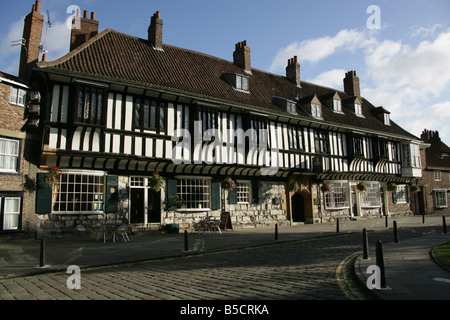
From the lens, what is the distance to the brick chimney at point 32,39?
1596cm

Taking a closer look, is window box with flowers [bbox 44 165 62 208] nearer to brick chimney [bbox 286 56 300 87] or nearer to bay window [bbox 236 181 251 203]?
bay window [bbox 236 181 251 203]

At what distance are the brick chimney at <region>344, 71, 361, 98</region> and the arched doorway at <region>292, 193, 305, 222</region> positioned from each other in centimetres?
1278

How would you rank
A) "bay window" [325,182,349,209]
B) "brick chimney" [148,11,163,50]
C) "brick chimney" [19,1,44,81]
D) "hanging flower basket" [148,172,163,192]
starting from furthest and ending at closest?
1. "bay window" [325,182,349,209]
2. "brick chimney" [148,11,163,50]
3. "hanging flower basket" [148,172,163,192]
4. "brick chimney" [19,1,44,81]

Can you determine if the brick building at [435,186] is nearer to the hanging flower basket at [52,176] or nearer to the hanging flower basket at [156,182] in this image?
the hanging flower basket at [156,182]

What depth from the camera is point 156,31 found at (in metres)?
20.2

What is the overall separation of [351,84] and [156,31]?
63.9ft

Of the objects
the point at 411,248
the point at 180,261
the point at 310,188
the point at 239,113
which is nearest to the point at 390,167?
the point at 310,188

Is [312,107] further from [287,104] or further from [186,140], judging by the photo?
[186,140]

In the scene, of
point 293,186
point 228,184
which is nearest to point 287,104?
point 293,186

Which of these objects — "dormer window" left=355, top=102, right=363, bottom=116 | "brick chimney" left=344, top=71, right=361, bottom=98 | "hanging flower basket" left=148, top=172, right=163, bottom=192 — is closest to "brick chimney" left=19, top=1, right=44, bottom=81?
"hanging flower basket" left=148, top=172, right=163, bottom=192

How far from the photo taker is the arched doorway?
24125 mm

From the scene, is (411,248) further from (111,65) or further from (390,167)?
(390,167)

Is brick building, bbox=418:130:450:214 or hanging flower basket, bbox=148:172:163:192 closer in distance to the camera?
hanging flower basket, bbox=148:172:163:192
